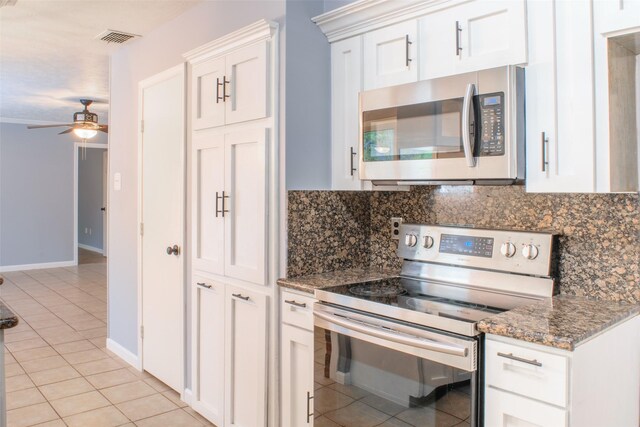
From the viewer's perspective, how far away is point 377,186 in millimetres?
2363

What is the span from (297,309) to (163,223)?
1.46m

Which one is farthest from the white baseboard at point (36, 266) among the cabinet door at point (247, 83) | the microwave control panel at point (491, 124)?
the microwave control panel at point (491, 124)

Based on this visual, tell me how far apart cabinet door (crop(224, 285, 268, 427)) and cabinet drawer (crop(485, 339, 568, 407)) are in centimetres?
117

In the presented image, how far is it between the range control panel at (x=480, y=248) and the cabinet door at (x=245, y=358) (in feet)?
2.53

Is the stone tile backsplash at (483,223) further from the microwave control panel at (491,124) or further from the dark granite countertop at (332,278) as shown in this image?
the microwave control panel at (491,124)

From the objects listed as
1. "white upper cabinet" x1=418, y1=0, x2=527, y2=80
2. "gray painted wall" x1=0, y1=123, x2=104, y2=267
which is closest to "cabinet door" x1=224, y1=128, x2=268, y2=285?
"white upper cabinet" x1=418, y1=0, x2=527, y2=80

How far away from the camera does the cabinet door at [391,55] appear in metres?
2.16

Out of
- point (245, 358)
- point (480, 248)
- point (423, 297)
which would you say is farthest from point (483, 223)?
point (245, 358)

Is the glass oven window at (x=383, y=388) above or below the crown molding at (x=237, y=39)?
below

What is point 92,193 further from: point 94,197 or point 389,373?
point 389,373

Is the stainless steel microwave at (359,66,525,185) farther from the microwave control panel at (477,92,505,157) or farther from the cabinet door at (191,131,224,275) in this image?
the cabinet door at (191,131,224,275)

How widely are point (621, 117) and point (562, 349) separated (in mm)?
859

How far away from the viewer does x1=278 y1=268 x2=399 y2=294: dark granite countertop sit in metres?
2.25

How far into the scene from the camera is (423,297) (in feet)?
6.76
